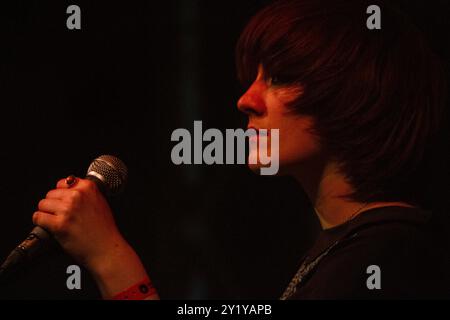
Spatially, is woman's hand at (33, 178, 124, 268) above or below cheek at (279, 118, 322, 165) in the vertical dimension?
below

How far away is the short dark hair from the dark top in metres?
0.14

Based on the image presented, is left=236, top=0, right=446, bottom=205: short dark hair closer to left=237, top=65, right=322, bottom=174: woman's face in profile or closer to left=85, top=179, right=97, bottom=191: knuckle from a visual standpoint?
left=237, top=65, right=322, bottom=174: woman's face in profile

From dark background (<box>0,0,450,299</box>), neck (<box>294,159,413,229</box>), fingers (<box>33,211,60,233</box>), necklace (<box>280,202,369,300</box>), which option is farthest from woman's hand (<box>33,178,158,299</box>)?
dark background (<box>0,0,450,299</box>)

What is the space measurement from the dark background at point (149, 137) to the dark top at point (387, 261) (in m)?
0.97

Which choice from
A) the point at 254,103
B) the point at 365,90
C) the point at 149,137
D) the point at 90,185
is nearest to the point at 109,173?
the point at 90,185

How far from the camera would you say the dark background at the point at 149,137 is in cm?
172

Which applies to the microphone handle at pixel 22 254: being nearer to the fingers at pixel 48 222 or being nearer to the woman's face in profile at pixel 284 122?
the fingers at pixel 48 222

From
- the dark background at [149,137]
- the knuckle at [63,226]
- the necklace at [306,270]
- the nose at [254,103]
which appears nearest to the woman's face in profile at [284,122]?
the nose at [254,103]

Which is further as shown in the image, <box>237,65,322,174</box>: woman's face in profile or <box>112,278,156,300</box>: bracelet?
<box>237,65,322,174</box>: woman's face in profile

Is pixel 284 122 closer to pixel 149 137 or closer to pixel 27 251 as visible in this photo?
pixel 27 251

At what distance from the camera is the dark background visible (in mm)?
1716

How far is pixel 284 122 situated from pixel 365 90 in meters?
0.18

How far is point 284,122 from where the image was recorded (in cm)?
117

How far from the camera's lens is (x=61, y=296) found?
1.74 meters
